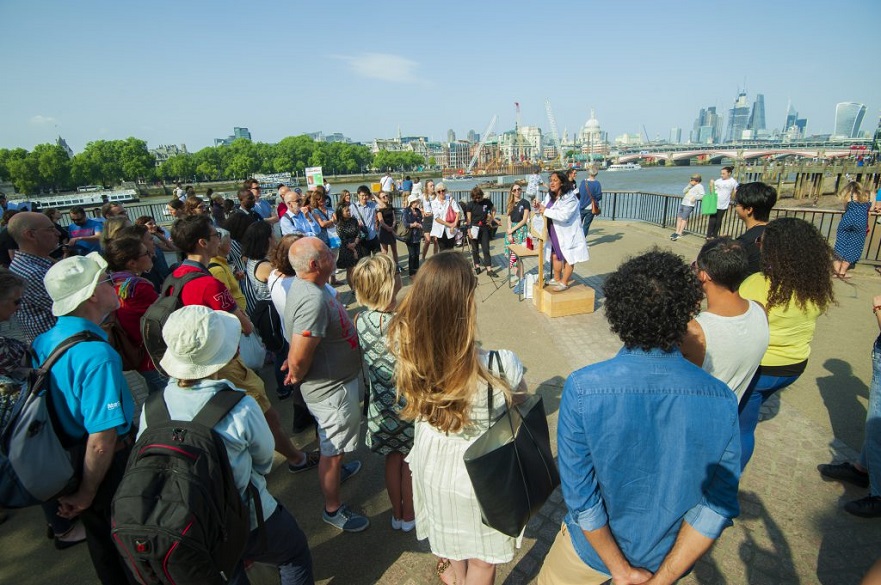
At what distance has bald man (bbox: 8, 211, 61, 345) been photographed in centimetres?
291

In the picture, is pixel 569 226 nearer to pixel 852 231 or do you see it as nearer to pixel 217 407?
pixel 852 231

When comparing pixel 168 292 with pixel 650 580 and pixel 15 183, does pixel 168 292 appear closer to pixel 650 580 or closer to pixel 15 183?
pixel 650 580

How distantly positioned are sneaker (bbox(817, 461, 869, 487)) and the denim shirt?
7.83ft

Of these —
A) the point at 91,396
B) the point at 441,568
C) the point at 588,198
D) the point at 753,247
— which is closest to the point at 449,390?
the point at 441,568

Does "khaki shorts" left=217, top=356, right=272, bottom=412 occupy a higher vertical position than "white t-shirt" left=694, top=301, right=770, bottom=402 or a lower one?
lower

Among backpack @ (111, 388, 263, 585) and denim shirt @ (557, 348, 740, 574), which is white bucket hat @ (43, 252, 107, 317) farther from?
denim shirt @ (557, 348, 740, 574)

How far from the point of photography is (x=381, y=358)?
2.11 meters

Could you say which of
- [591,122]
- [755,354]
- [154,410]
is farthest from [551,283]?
[591,122]

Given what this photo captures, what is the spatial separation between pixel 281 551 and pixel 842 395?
15.8 feet

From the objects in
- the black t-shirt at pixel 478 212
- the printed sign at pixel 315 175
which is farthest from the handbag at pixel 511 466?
the printed sign at pixel 315 175

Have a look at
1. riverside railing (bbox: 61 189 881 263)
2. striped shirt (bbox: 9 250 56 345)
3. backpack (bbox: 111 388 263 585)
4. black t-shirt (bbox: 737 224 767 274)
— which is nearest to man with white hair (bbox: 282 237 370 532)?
backpack (bbox: 111 388 263 585)

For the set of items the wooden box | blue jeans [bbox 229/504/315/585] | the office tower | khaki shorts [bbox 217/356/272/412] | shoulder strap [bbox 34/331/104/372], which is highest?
the office tower

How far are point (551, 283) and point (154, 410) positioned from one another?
18.3 feet

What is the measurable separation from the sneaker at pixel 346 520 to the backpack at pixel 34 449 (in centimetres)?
141
